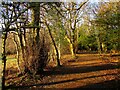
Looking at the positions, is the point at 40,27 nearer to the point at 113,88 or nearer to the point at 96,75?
the point at 96,75

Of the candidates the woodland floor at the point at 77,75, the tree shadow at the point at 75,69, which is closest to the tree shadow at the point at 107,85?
the woodland floor at the point at 77,75

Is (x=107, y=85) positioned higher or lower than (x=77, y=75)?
lower

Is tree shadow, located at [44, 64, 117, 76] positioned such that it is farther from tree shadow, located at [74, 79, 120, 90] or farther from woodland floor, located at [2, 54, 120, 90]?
tree shadow, located at [74, 79, 120, 90]

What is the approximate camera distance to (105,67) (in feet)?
14.5

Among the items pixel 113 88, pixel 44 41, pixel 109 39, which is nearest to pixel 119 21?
pixel 109 39

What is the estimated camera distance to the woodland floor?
4035 millimetres

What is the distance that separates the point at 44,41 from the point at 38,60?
1.11 feet

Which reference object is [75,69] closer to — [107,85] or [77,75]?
[77,75]

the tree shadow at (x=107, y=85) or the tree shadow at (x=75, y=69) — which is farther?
the tree shadow at (x=75, y=69)

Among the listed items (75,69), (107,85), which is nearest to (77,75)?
(75,69)

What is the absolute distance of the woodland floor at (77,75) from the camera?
4035mm

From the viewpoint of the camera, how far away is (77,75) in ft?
13.9

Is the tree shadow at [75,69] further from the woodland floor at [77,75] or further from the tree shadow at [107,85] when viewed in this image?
the tree shadow at [107,85]

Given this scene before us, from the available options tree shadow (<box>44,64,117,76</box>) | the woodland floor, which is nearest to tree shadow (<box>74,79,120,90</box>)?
the woodland floor
